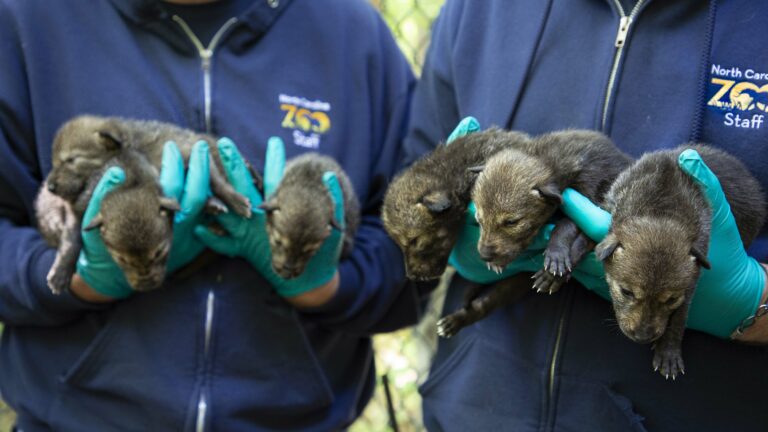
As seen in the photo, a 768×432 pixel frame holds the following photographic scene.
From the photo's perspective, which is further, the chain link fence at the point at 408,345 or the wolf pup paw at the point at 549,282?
the chain link fence at the point at 408,345

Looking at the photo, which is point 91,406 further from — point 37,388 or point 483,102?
point 483,102

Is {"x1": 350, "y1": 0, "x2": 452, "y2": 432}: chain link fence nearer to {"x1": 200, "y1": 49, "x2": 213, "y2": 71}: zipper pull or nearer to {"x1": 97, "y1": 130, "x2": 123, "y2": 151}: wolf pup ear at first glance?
{"x1": 200, "y1": 49, "x2": 213, "y2": 71}: zipper pull

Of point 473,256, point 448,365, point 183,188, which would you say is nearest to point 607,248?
point 473,256

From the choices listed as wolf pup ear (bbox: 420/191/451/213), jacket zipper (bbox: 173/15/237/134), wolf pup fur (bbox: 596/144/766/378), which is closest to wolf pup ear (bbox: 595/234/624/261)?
wolf pup fur (bbox: 596/144/766/378)

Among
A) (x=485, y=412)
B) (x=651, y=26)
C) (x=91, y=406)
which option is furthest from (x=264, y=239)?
(x=651, y=26)

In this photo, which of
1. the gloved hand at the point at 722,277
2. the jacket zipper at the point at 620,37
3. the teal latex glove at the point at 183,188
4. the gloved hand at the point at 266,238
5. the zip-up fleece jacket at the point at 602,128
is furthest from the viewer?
the gloved hand at the point at 266,238

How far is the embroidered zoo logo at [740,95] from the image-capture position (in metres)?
2.38

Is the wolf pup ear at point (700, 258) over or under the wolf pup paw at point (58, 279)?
over

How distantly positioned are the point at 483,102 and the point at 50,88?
5.92ft

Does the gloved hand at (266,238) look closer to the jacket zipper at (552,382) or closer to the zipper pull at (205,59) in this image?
the zipper pull at (205,59)

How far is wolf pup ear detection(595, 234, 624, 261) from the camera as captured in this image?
88.3 inches

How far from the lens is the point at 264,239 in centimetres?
317

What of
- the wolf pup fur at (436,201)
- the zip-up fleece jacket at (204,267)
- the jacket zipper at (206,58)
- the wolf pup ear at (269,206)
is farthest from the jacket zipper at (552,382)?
the jacket zipper at (206,58)

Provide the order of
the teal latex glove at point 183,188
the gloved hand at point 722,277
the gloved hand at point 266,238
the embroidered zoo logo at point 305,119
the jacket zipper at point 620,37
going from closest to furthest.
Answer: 1. the gloved hand at point 722,277
2. the jacket zipper at point 620,37
3. the teal latex glove at point 183,188
4. the gloved hand at point 266,238
5. the embroidered zoo logo at point 305,119
